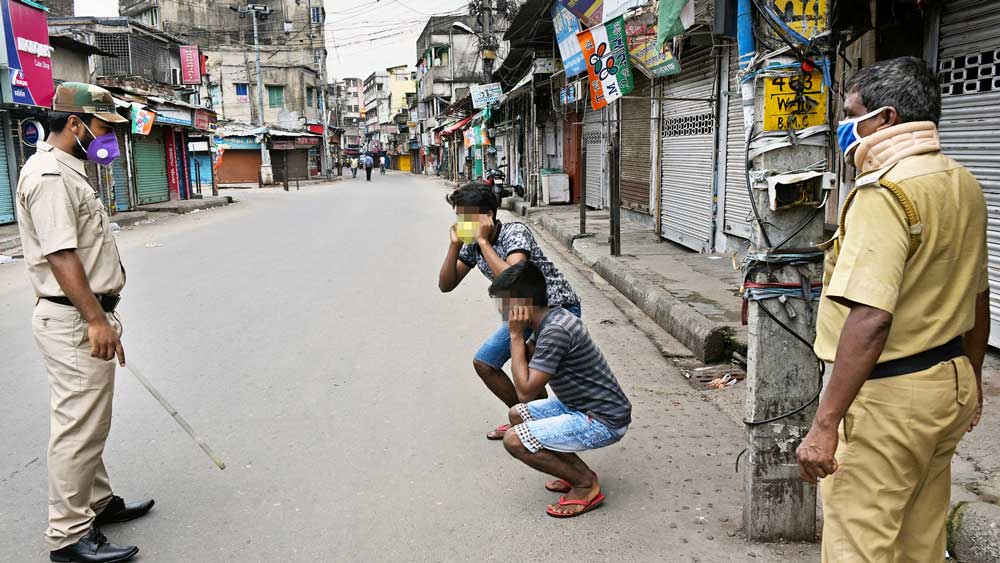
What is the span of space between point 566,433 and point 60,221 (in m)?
2.26

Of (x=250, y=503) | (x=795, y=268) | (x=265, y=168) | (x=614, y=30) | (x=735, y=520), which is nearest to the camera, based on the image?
(x=795, y=268)

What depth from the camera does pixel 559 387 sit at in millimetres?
3518

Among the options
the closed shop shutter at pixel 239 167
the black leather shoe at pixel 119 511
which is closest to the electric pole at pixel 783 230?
the black leather shoe at pixel 119 511

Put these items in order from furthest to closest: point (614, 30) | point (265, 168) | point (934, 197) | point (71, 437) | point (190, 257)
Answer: point (265, 168)
point (190, 257)
point (614, 30)
point (71, 437)
point (934, 197)

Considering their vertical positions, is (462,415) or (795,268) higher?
(795,268)

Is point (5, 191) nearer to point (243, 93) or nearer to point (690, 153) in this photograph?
point (690, 153)

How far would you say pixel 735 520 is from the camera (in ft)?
11.3

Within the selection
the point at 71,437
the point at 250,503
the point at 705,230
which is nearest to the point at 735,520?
the point at 250,503

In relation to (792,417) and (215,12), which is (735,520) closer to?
(792,417)

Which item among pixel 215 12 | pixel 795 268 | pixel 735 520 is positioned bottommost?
pixel 735 520

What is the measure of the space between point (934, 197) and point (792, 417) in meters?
1.27

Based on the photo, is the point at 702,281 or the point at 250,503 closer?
the point at 250,503

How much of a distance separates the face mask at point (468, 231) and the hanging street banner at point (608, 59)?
7.39 meters

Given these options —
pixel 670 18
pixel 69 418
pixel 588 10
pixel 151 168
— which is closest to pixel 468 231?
pixel 69 418
